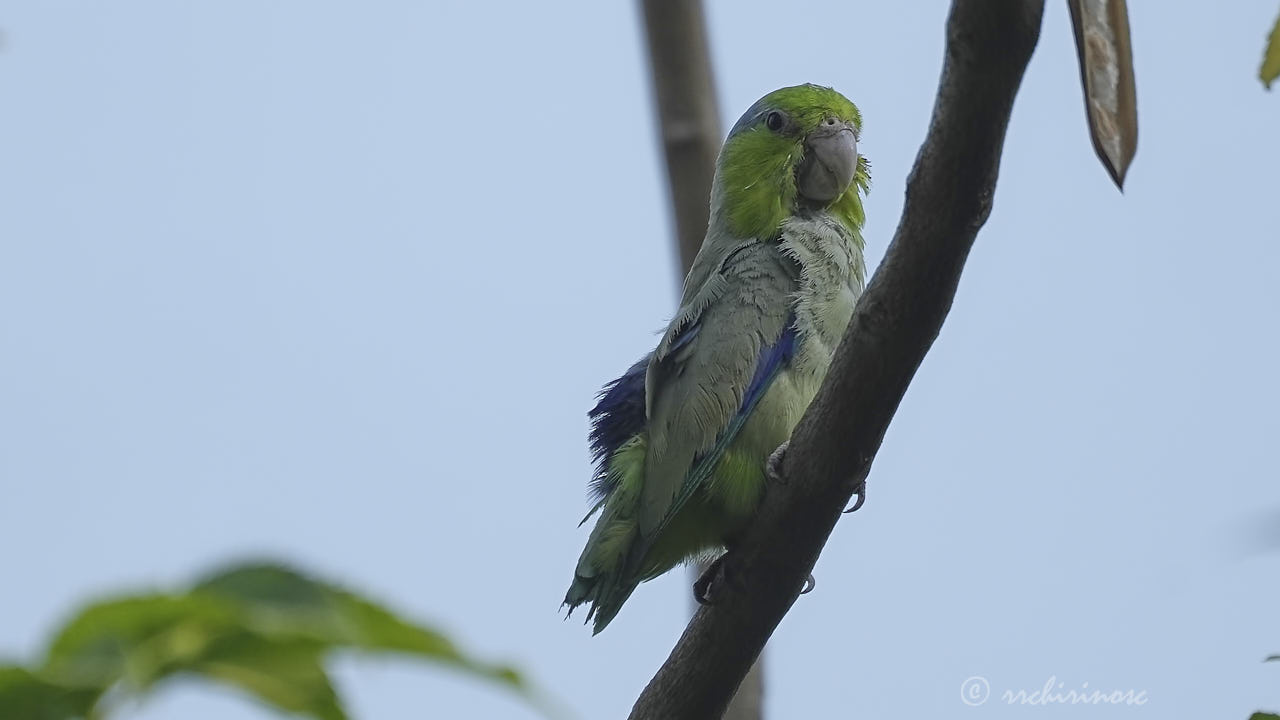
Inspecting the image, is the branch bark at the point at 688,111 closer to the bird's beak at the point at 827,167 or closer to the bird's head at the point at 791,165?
the bird's head at the point at 791,165

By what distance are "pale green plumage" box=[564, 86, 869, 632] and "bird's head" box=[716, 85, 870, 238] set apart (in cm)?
3

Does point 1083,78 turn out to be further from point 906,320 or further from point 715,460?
point 715,460

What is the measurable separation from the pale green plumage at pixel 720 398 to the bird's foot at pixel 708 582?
330 mm

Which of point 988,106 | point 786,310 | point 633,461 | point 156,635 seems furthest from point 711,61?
point 156,635

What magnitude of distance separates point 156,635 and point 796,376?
326 cm

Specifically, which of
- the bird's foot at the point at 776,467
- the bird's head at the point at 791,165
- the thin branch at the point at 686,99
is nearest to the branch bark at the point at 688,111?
the thin branch at the point at 686,99

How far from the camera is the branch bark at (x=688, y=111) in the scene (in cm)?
498

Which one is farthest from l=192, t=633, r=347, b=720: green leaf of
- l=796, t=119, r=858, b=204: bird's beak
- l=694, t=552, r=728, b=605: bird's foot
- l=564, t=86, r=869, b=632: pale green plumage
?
l=796, t=119, r=858, b=204: bird's beak

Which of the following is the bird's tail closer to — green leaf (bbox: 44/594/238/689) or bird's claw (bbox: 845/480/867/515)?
bird's claw (bbox: 845/480/867/515)

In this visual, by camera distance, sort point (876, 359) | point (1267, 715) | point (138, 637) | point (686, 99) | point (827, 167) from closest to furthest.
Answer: point (138, 637) < point (1267, 715) < point (876, 359) < point (827, 167) < point (686, 99)

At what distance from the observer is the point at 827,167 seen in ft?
15.2

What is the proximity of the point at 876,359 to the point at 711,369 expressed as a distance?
1.32m

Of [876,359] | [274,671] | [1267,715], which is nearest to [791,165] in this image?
[876,359]

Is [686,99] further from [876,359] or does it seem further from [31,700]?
[31,700]
